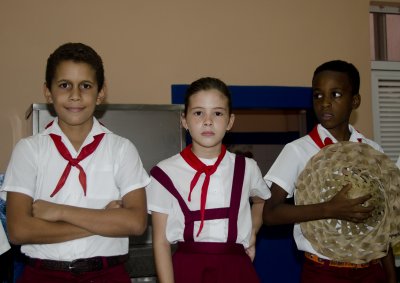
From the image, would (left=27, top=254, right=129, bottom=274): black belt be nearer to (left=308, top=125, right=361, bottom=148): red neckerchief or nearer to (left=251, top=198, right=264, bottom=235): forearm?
(left=251, top=198, right=264, bottom=235): forearm

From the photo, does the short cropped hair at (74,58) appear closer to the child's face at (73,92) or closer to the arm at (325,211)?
the child's face at (73,92)

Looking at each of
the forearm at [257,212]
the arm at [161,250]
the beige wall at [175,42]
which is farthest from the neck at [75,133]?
the beige wall at [175,42]

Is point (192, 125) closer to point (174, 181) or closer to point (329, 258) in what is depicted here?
point (174, 181)

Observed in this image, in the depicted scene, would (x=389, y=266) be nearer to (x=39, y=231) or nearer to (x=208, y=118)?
(x=208, y=118)

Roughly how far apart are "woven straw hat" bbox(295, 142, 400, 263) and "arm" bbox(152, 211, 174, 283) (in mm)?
586

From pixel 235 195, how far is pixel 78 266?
0.68 m

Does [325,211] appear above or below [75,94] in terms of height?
below

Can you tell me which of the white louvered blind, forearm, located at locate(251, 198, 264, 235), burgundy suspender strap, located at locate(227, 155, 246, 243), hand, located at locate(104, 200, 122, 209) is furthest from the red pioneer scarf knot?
the white louvered blind

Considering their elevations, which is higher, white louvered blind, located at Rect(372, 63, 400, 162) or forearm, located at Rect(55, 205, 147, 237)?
white louvered blind, located at Rect(372, 63, 400, 162)

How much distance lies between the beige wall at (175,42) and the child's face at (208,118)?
4.98 feet

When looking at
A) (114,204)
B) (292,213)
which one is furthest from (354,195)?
(114,204)

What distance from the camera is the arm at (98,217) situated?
172cm

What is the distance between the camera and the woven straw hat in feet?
6.40

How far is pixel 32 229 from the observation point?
1.71 meters
